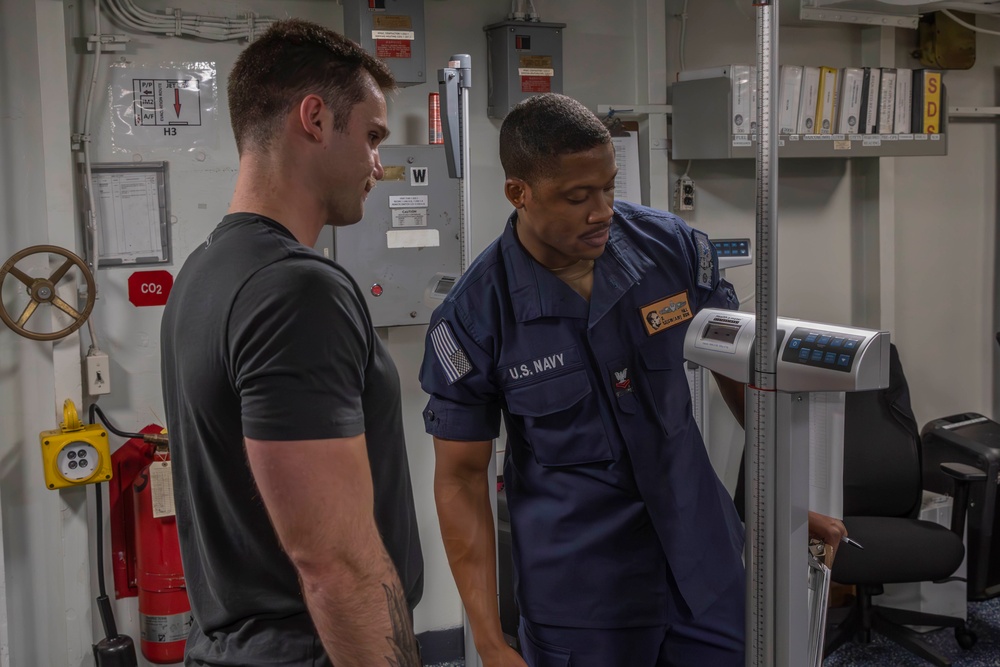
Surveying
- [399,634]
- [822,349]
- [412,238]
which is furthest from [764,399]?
[412,238]

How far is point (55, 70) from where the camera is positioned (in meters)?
2.78

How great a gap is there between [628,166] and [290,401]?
2.49 meters

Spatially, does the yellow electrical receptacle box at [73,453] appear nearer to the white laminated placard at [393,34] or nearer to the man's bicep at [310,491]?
the white laminated placard at [393,34]

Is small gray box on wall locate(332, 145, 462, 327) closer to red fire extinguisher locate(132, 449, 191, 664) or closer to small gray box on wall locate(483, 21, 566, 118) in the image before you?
small gray box on wall locate(483, 21, 566, 118)

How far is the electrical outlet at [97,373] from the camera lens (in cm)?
289

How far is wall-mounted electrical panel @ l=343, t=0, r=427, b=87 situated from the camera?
295cm

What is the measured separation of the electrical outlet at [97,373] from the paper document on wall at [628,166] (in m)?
1.76

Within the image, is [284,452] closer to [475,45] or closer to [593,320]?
[593,320]

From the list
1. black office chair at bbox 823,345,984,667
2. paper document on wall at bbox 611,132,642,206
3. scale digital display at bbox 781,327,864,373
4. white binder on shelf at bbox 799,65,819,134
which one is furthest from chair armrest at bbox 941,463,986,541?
scale digital display at bbox 781,327,864,373

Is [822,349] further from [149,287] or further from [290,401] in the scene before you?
[149,287]

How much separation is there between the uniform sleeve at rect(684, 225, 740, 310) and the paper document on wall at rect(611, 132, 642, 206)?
Answer: 1.55 m

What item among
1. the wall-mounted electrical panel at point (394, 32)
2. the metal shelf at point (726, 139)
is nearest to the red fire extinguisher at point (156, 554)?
the wall-mounted electrical panel at point (394, 32)

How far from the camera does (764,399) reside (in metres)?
1.35

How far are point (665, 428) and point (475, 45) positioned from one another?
201 centimetres
